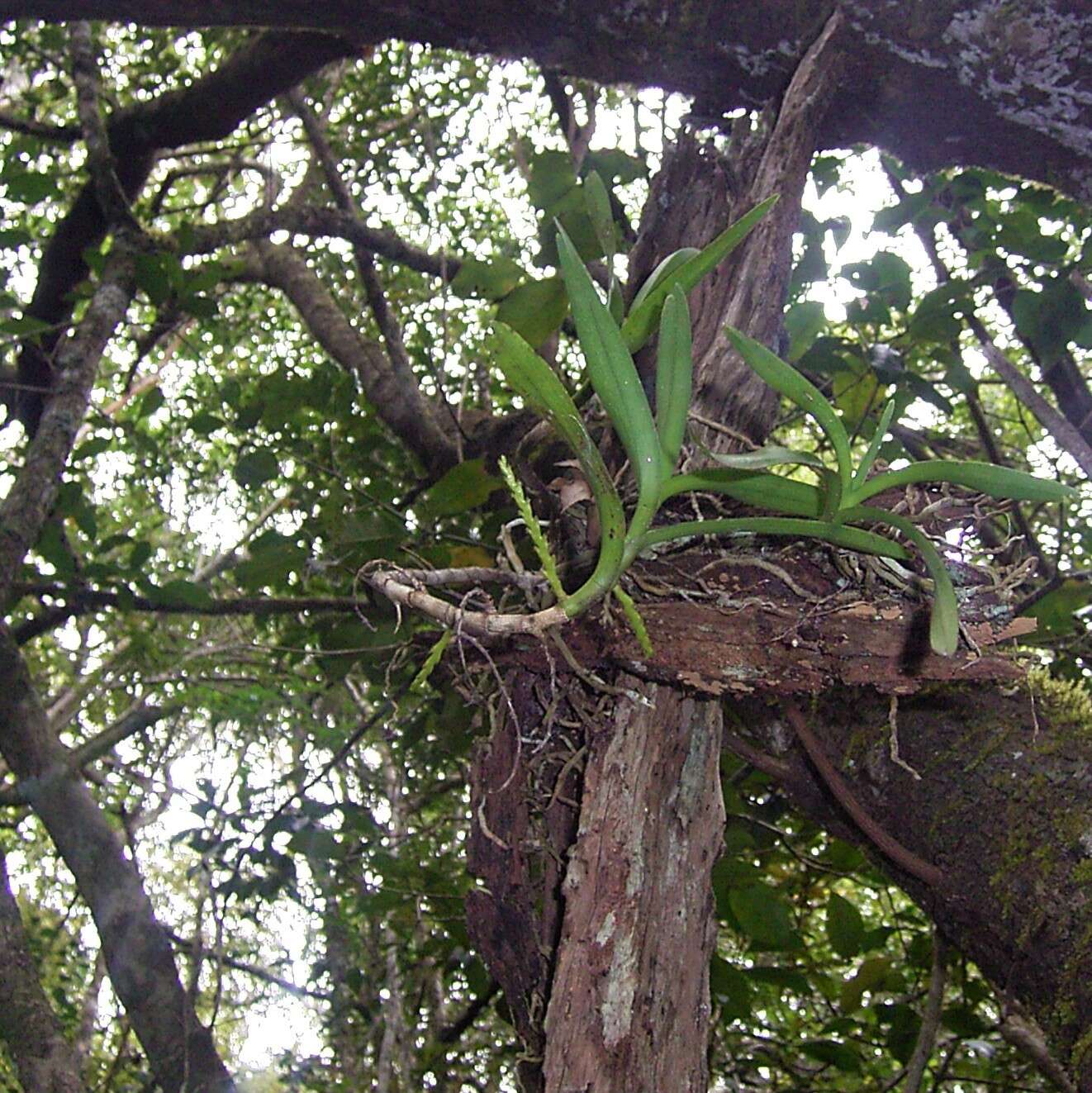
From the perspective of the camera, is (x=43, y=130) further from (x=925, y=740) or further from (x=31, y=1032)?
(x=925, y=740)

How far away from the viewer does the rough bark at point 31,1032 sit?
1289 millimetres

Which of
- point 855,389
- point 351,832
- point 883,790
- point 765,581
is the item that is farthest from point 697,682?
point 351,832

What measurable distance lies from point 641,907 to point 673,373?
15.4 inches

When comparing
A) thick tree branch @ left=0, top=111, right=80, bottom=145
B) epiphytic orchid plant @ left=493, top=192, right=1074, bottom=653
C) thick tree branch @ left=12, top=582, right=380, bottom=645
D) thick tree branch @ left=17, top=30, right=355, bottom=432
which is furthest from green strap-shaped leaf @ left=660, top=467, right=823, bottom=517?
thick tree branch @ left=0, top=111, right=80, bottom=145

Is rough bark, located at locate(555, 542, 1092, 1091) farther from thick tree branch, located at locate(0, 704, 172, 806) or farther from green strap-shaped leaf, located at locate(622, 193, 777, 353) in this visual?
thick tree branch, located at locate(0, 704, 172, 806)

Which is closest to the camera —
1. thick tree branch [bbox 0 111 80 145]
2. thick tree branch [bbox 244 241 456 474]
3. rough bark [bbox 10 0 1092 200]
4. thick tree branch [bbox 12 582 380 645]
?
rough bark [bbox 10 0 1092 200]

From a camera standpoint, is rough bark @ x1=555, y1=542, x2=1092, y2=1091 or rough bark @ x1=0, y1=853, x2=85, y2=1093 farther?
rough bark @ x1=0, y1=853, x2=85, y2=1093

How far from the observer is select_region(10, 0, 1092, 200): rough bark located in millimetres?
1046

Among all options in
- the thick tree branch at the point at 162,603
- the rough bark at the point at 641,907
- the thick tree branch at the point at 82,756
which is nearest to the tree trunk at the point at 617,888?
the rough bark at the point at 641,907

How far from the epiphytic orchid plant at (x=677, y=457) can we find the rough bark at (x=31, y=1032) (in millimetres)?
1246

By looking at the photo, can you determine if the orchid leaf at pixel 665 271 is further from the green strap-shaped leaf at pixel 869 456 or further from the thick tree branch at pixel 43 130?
the thick tree branch at pixel 43 130

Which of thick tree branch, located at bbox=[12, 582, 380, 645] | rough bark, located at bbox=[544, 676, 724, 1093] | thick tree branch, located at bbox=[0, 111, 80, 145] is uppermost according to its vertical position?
thick tree branch, located at bbox=[0, 111, 80, 145]

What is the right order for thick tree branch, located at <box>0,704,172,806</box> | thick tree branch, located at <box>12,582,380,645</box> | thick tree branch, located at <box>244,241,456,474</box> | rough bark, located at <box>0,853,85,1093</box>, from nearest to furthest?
rough bark, located at <box>0,853,85,1093</box> < thick tree branch, located at <box>0,704,172,806</box> < thick tree branch, located at <box>12,582,380,645</box> < thick tree branch, located at <box>244,241,456,474</box>

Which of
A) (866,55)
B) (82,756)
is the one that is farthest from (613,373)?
(82,756)
